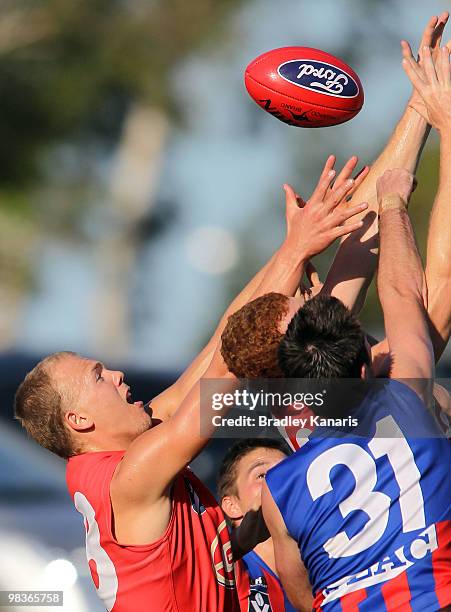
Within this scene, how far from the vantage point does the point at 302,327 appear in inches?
163

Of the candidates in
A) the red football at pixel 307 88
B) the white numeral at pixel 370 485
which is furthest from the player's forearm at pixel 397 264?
the red football at pixel 307 88

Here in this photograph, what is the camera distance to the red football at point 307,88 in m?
5.51

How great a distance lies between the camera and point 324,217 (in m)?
4.71

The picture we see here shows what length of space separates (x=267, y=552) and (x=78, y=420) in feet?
4.13

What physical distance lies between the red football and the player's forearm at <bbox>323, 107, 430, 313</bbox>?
0.33 m

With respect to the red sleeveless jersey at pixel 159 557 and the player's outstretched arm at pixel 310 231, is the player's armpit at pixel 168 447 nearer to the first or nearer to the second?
the red sleeveless jersey at pixel 159 557

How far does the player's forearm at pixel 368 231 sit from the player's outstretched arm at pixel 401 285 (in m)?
0.26

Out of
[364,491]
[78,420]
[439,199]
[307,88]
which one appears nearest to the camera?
[364,491]

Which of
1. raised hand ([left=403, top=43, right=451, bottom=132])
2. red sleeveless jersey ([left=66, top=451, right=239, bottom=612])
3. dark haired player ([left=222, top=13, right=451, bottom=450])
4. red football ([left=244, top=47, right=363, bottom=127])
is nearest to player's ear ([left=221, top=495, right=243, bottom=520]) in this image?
dark haired player ([left=222, top=13, right=451, bottom=450])

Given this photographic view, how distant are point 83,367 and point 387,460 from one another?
4.69 ft

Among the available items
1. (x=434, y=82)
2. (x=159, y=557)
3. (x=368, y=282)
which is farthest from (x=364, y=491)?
(x=434, y=82)

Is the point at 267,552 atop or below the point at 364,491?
below

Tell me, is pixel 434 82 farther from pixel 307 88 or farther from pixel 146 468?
pixel 146 468

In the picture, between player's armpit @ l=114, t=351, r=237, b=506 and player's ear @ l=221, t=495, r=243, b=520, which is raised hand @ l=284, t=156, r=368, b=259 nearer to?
player's armpit @ l=114, t=351, r=237, b=506
